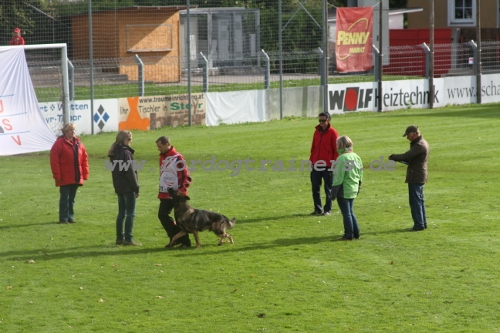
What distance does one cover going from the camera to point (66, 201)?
1430 cm

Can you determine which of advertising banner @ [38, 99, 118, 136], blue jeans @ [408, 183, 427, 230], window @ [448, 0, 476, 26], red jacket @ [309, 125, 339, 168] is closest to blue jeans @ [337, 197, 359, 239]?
blue jeans @ [408, 183, 427, 230]

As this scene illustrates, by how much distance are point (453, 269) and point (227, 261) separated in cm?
306

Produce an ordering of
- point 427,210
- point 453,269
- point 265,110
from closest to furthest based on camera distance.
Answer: point 453,269 → point 427,210 → point 265,110

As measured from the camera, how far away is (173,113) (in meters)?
28.9

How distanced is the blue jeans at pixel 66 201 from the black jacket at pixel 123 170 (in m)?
1.98

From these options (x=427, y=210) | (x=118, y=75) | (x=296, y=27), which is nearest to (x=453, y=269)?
(x=427, y=210)

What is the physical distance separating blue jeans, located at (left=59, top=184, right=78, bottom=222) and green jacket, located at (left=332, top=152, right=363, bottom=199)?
15.2ft

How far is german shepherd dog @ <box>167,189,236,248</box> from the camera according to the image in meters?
12.2

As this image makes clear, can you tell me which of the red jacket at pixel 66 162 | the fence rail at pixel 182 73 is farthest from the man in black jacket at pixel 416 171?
the fence rail at pixel 182 73

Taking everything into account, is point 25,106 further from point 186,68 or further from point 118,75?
point 186,68

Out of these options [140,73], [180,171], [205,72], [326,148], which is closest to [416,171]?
[326,148]

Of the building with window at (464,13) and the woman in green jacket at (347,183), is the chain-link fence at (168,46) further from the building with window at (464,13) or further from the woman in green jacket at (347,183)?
the building with window at (464,13)

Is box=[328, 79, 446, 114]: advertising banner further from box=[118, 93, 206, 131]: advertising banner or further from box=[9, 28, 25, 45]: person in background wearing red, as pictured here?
box=[9, 28, 25, 45]: person in background wearing red

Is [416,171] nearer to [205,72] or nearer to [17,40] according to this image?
[17,40]
